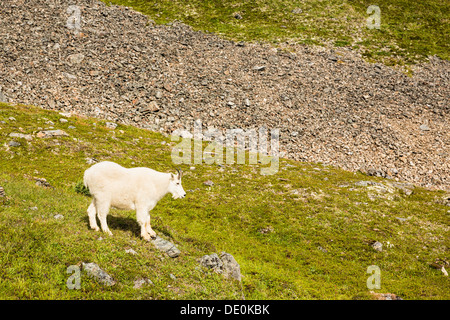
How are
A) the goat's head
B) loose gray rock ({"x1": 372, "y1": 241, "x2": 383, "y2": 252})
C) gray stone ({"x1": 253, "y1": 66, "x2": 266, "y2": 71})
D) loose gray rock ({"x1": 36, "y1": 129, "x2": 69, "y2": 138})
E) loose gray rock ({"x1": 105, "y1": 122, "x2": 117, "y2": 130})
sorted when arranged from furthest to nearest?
gray stone ({"x1": 253, "y1": 66, "x2": 266, "y2": 71}) → loose gray rock ({"x1": 105, "y1": 122, "x2": 117, "y2": 130}) → loose gray rock ({"x1": 36, "y1": 129, "x2": 69, "y2": 138}) → loose gray rock ({"x1": 372, "y1": 241, "x2": 383, "y2": 252}) → the goat's head

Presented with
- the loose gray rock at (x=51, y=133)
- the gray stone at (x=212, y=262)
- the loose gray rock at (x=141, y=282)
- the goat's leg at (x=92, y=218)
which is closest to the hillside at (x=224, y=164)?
the loose gray rock at (x=141, y=282)

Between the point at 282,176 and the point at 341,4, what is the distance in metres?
56.1

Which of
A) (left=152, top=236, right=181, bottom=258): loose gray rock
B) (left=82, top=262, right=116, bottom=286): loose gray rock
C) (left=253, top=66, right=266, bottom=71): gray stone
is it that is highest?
(left=253, top=66, right=266, bottom=71): gray stone

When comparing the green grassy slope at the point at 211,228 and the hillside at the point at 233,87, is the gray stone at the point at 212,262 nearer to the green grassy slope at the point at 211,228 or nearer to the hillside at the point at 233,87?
the green grassy slope at the point at 211,228

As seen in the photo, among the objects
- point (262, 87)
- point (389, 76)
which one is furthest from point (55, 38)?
point (389, 76)

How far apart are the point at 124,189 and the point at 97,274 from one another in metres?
3.30

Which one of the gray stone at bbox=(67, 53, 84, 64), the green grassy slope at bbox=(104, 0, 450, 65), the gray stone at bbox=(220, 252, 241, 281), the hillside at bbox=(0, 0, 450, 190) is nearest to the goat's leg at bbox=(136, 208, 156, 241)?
the gray stone at bbox=(220, 252, 241, 281)

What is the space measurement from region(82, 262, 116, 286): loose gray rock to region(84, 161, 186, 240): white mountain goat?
2375mm

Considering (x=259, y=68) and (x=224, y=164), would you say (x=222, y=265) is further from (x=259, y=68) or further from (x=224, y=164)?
(x=259, y=68)

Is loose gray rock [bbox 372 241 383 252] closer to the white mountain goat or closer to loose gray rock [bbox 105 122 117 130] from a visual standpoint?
the white mountain goat

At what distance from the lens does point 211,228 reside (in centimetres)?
1998

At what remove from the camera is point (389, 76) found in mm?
49312

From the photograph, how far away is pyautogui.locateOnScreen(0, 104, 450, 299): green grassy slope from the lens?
9445 mm

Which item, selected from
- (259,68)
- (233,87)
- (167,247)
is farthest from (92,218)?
(259,68)
